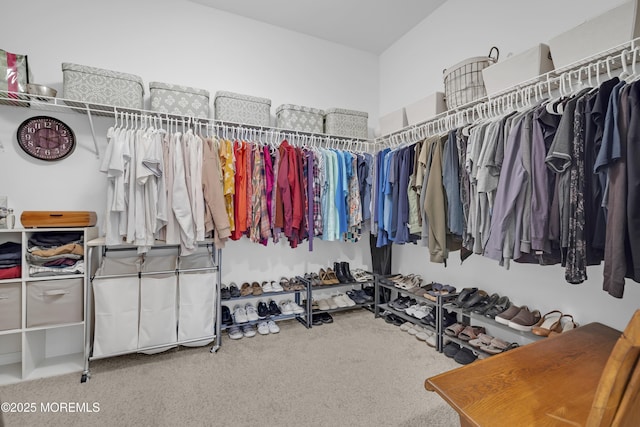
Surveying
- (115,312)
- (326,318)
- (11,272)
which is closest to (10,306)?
(11,272)

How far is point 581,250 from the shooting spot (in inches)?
51.4

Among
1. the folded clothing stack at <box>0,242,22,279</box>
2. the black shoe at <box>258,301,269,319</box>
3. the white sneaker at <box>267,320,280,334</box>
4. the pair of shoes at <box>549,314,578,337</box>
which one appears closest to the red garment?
the folded clothing stack at <box>0,242,22,279</box>

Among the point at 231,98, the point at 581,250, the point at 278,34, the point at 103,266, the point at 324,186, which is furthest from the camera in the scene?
the point at 278,34

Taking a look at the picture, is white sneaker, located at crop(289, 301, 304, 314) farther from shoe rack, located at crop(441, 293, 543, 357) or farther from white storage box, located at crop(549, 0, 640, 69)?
white storage box, located at crop(549, 0, 640, 69)

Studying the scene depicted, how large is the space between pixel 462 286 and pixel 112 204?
114 inches

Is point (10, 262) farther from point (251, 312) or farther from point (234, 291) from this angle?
point (251, 312)

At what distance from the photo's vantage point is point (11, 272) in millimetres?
1933

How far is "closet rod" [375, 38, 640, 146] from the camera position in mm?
1470

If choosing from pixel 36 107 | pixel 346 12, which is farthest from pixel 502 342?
pixel 36 107

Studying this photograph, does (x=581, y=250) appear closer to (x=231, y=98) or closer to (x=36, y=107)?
(x=231, y=98)

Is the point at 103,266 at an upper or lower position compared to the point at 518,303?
upper

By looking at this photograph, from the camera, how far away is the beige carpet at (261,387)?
63.4 inches

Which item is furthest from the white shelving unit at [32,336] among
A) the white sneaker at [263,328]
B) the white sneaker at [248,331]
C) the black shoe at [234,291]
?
the white sneaker at [263,328]

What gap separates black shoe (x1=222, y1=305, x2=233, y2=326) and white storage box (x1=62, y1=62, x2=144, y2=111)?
1.85 metres
